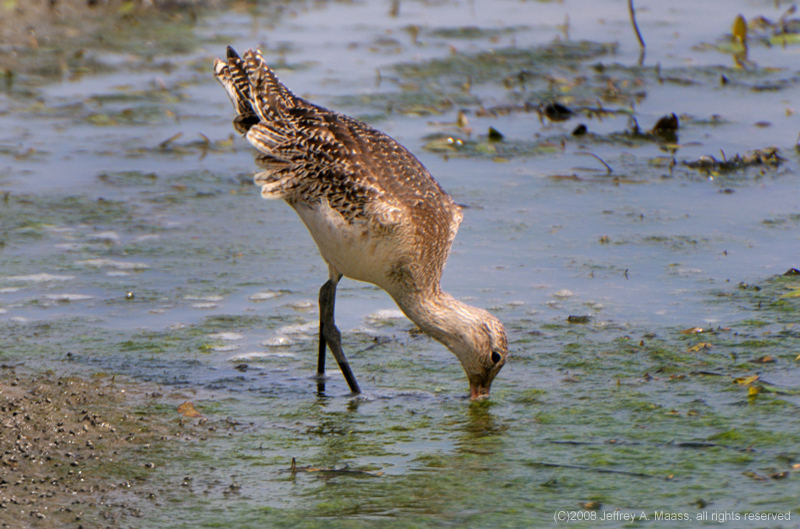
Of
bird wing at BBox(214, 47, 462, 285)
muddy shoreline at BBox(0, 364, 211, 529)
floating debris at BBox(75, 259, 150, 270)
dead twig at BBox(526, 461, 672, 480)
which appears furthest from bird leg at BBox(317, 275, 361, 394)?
floating debris at BBox(75, 259, 150, 270)

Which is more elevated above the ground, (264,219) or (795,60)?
(795,60)

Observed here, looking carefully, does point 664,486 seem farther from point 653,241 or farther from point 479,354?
point 653,241

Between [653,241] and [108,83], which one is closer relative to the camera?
[653,241]

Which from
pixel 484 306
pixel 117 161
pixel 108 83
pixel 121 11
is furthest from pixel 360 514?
pixel 121 11

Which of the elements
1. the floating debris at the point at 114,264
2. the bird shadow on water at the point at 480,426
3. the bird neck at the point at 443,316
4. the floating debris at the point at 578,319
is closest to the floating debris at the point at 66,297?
the floating debris at the point at 114,264

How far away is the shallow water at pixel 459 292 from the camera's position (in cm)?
379

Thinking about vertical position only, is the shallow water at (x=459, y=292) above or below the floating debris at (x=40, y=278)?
above

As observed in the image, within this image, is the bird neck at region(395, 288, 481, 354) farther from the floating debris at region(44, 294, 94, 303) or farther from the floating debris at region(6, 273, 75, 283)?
the floating debris at region(6, 273, 75, 283)

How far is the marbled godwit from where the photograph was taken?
465cm

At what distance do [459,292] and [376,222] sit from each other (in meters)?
1.34

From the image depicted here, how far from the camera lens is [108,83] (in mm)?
10852

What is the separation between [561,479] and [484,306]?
1.95m

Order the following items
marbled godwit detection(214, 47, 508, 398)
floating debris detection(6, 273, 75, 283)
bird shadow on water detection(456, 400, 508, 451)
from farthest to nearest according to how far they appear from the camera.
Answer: floating debris detection(6, 273, 75, 283) < marbled godwit detection(214, 47, 508, 398) < bird shadow on water detection(456, 400, 508, 451)

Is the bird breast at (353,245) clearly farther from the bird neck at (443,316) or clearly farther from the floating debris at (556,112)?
the floating debris at (556,112)
